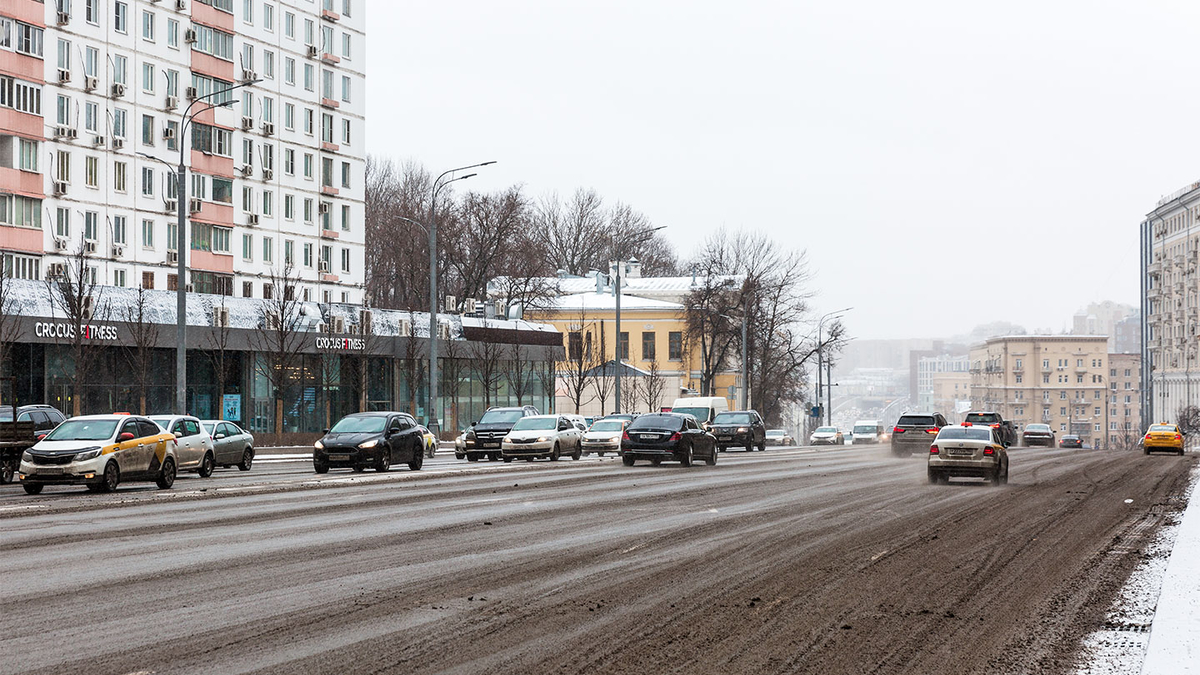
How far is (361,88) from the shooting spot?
3430 inches

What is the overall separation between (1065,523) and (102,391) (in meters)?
42.0

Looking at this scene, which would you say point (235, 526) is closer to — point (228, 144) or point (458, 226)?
point (228, 144)

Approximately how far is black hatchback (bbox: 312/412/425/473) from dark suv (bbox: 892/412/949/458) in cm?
2426

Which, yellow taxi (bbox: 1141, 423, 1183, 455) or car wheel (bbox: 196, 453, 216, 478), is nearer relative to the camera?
car wheel (bbox: 196, 453, 216, 478)

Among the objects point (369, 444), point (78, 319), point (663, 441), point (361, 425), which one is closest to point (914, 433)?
point (663, 441)

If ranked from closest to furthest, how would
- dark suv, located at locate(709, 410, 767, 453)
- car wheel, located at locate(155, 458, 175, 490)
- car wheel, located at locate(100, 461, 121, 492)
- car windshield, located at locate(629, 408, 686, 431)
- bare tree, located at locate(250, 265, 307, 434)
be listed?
car wheel, located at locate(100, 461, 121, 492) < car wheel, located at locate(155, 458, 175, 490) < car windshield, located at locate(629, 408, 686, 431) < bare tree, located at locate(250, 265, 307, 434) < dark suv, located at locate(709, 410, 767, 453)

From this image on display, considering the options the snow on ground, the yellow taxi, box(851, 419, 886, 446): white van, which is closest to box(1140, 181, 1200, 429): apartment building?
box(851, 419, 886, 446): white van

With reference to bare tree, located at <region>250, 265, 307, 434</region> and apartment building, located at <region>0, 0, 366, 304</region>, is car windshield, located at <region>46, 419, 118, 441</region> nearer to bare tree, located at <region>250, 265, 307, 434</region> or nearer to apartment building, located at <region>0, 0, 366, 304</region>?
apartment building, located at <region>0, 0, 366, 304</region>

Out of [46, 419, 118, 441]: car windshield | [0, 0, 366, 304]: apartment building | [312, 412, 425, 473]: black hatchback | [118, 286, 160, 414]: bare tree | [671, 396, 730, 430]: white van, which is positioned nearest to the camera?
[46, 419, 118, 441]: car windshield

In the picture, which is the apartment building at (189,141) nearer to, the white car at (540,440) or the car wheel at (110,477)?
the white car at (540,440)

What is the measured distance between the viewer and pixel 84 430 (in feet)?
85.6

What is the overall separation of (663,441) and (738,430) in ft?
72.1

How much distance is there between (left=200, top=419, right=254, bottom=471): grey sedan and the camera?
3641cm

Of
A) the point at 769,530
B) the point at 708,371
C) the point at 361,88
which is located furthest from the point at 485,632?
the point at 708,371
